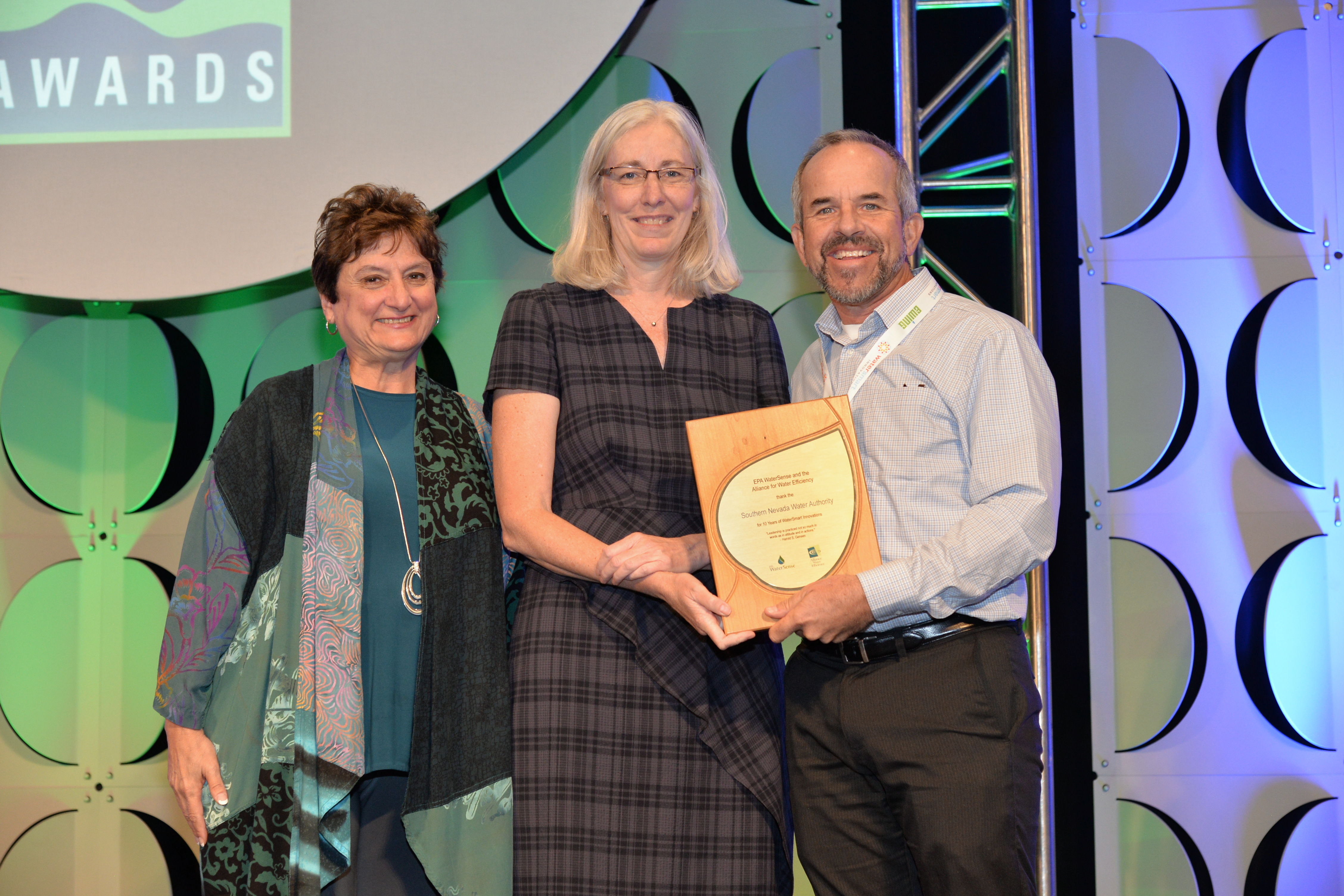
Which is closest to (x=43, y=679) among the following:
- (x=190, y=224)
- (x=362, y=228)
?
(x=190, y=224)

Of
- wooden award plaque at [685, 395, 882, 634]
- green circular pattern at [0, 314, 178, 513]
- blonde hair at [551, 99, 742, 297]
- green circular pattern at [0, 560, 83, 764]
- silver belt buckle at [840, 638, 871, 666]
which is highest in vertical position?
blonde hair at [551, 99, 742, 297]

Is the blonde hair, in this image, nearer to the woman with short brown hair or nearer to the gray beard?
the gray beard

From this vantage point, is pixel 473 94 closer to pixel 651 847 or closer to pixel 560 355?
pixel 560 355

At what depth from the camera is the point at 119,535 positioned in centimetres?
326

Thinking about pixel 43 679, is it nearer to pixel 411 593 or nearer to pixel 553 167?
pixel 411 593

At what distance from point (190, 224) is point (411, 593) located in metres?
1.73

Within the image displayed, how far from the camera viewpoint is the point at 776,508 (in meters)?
1.67

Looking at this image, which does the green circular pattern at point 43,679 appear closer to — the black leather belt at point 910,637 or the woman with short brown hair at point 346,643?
the woman with short brown hair at point 346,643

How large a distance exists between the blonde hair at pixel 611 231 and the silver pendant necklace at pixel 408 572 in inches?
19.7

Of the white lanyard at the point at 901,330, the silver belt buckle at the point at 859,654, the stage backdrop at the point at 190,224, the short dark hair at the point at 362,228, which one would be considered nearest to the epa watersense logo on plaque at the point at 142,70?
the stage backdrop at the point at 190,224

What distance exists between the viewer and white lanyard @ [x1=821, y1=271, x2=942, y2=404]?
6.13 ft

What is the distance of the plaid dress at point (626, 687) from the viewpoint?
1.72 meters

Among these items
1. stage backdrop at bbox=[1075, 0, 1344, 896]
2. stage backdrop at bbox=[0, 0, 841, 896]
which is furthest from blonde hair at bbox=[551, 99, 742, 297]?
stage backdrop at bbox=[1075, 0, 1344, 896]

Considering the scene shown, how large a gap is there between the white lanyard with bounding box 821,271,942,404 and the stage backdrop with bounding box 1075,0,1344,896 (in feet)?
4.89
